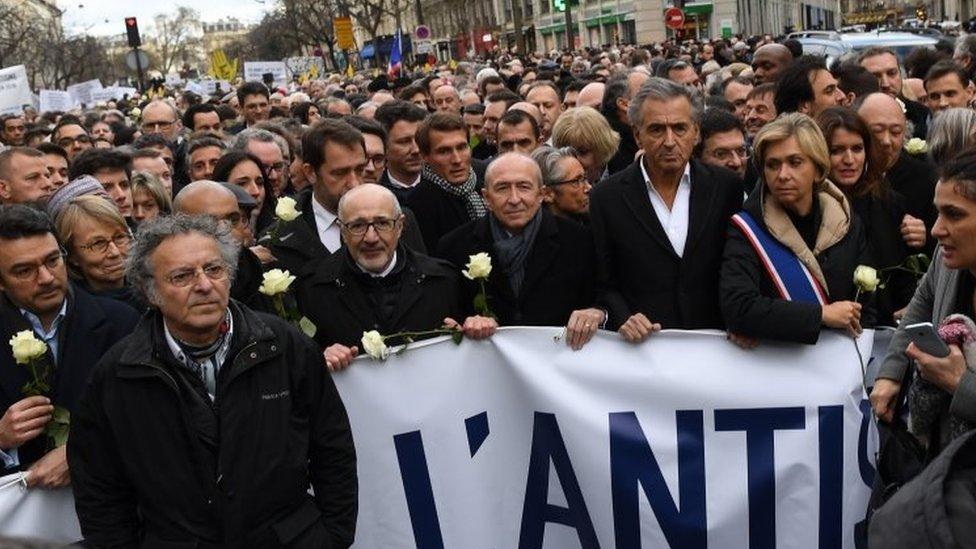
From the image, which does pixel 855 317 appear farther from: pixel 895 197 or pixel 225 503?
pixel 225 503

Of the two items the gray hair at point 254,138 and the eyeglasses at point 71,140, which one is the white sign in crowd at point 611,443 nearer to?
the gray hair at point 254,138

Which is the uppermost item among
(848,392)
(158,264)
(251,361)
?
(158,264)

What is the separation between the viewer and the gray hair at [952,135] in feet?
17.2

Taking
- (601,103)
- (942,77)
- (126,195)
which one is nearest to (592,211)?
(126,195)

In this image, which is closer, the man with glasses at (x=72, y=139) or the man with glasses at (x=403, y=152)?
the man with glasses at (x=403, y=152)

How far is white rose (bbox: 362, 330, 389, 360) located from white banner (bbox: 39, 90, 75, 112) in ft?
60.4

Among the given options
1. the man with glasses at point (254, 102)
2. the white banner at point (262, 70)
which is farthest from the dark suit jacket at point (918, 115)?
the white banner at point (262, 70)

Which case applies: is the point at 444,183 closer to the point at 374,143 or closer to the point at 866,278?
the point at 374,143

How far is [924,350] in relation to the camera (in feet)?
10.1

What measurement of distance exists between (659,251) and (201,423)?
6.34ft

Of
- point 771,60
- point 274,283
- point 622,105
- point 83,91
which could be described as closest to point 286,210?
point 274,283

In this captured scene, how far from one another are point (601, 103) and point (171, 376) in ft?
20.6

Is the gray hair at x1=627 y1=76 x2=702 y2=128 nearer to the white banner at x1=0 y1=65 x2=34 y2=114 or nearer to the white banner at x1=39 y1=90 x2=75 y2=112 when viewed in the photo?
the white banner at x1=0 y1=65 x2=34 y2=114

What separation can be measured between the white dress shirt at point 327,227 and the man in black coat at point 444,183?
0.73 meters
